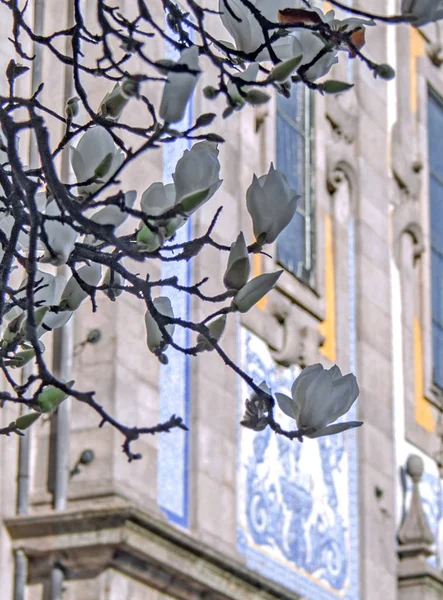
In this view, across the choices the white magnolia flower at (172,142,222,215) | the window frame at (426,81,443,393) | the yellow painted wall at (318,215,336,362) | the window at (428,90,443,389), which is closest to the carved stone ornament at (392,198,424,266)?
the window frame at (426,81,443,393)

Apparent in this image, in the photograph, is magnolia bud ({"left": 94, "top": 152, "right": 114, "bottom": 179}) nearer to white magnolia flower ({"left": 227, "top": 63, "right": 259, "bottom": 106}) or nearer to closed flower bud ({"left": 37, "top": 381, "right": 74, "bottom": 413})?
white magnolia flower ({"left": 227, "top": 63, "right": 259, "bottom": 106})

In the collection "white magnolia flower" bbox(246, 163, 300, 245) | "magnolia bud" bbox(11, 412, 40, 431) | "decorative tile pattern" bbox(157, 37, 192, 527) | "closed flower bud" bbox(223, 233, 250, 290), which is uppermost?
"decorative tile pattern" bbox(157, 37, 192, 527)

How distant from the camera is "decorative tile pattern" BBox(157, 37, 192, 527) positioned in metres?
8.61

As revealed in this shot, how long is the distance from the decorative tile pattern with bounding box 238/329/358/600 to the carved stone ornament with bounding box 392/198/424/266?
6.16 feet

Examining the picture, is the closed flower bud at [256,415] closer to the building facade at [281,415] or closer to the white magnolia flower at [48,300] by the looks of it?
the white magnolia flower at [48,300]

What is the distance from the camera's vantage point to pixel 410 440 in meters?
12.0

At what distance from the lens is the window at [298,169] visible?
35.4 feet

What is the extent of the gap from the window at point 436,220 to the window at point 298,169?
201cm

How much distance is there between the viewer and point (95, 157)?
3348 mm

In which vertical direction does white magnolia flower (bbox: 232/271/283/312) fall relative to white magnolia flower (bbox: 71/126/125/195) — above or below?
below

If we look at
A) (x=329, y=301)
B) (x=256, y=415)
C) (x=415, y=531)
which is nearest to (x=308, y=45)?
(x=256, y=415)

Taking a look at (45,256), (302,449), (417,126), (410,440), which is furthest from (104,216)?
(417,126)

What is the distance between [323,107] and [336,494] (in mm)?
2347

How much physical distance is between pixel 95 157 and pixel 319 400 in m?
0.58
